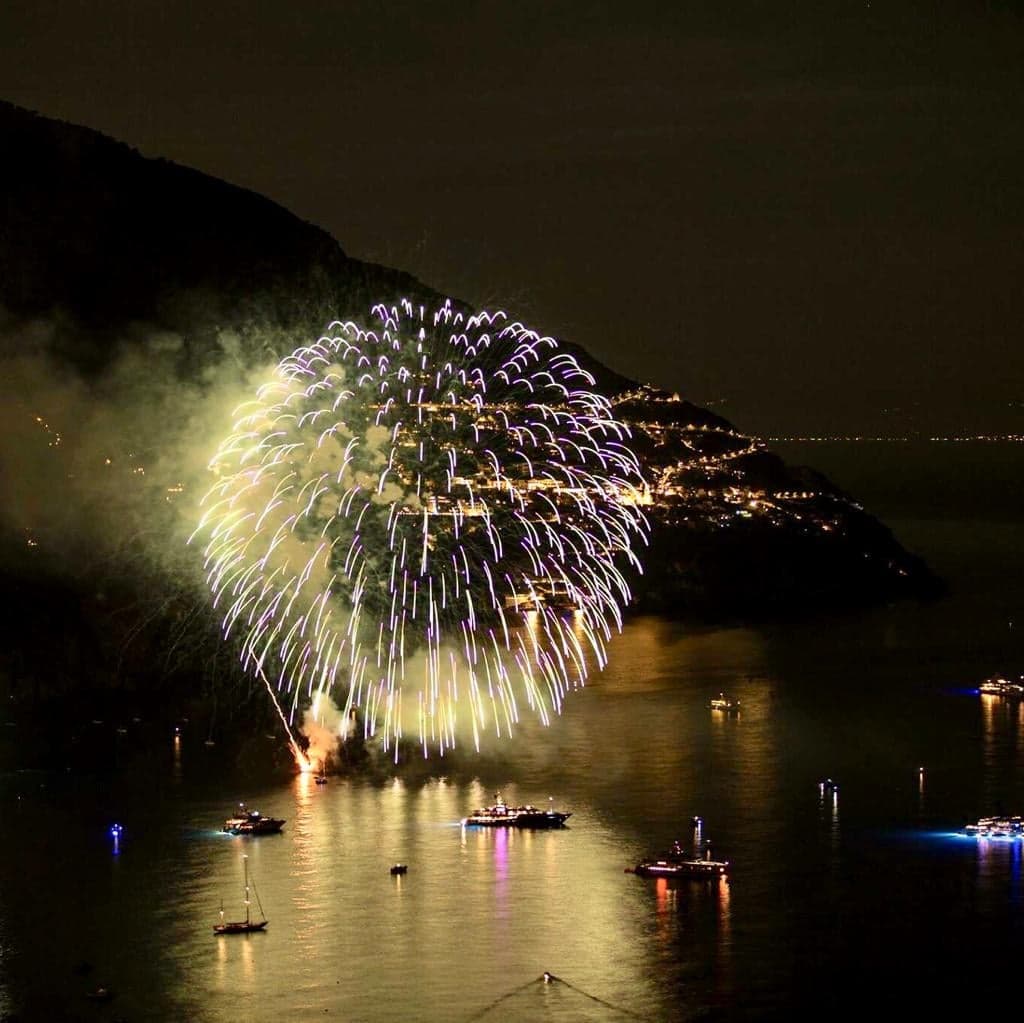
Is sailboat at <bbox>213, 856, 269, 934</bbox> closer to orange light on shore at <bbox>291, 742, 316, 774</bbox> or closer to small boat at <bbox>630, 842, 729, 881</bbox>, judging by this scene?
small boat at <bbox>630, 842, 729, 881</bbox>

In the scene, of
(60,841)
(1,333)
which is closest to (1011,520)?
(1,333)

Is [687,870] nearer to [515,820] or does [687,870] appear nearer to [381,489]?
[515,820]

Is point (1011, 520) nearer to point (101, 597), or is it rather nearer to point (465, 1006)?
point (101, 597)

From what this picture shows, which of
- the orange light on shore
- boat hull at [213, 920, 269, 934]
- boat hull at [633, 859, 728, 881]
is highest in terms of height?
the orange light on shore

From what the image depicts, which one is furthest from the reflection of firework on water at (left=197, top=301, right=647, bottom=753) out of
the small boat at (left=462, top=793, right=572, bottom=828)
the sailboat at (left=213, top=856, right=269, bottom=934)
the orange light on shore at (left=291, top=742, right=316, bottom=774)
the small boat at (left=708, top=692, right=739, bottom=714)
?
the small boat at (left=708, top=692, right=739, bottom=714)

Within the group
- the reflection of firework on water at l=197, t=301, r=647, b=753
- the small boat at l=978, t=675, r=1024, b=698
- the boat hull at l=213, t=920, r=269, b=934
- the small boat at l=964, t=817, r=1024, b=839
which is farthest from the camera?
the small boat at l=978, t=675, r=1024, b=698

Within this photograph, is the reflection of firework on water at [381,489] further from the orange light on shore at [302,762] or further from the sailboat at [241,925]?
the sailboat at [241,925]

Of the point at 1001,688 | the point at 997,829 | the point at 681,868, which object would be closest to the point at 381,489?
the point at 681,868

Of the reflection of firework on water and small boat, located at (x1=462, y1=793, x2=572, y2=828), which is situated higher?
the reflection of firework on water
